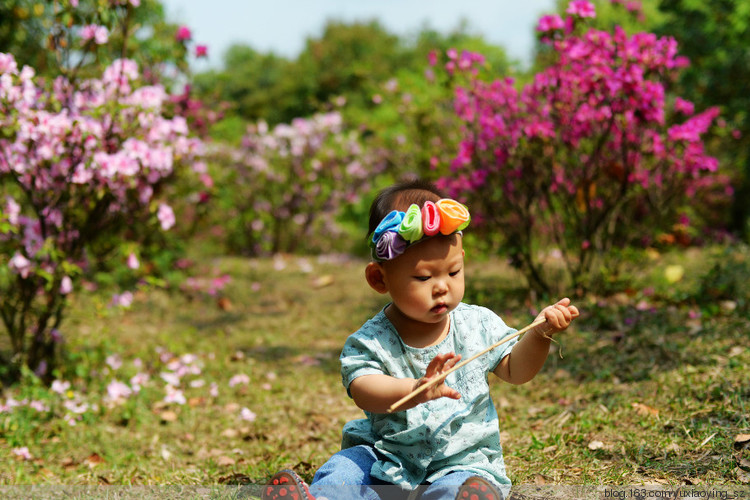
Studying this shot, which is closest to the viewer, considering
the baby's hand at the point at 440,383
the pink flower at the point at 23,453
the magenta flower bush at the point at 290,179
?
the baby's hand at the point at 440,383

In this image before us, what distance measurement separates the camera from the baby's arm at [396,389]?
6.42ft

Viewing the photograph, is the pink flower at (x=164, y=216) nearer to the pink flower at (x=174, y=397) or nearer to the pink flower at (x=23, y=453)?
the pink flower at (x=174, y=397)

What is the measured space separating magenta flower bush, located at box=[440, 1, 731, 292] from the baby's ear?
9.42 feet

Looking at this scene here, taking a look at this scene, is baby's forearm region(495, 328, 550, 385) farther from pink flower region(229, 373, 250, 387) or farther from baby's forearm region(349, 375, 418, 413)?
pink flower region(229, 373, 250, 387)

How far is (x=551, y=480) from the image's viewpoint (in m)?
2.61

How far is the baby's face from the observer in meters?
2.17

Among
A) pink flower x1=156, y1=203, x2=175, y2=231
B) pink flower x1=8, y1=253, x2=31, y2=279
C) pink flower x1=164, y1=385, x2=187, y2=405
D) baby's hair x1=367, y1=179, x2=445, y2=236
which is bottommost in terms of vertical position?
pink flower x1=164, y1=385, x2=187, y2=405

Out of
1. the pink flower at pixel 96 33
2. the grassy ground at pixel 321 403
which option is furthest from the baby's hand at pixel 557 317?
the pink flower at pixel 96 33

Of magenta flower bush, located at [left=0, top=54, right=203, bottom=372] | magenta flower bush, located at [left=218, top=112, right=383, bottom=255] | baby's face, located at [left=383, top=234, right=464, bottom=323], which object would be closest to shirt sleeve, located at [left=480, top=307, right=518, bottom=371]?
baby's face, located at [left=383, top=234, right=464, bottom=323]

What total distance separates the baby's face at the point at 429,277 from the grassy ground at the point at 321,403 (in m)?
0.83

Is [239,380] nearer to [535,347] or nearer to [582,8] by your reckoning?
[535,347]

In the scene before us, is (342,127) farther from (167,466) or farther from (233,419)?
(167,466)

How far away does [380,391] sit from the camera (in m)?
2.10

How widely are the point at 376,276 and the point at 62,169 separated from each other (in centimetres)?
243
